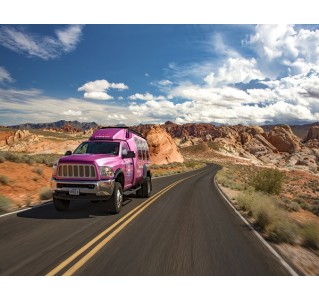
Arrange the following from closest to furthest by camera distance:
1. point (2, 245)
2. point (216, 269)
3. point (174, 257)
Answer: point (216, 269) < point (174, 257) < point (2, 245)

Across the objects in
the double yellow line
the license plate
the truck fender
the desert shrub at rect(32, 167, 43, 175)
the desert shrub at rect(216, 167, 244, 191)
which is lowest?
the desert shrub at rect(216, 167, 244, 191)

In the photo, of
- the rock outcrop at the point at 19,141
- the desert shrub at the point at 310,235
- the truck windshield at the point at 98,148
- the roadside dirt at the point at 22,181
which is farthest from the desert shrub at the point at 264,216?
the rock outcrop at the point at 19,141

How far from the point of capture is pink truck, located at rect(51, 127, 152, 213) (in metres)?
10.2

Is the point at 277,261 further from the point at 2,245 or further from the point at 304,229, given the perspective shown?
the point at 2,245

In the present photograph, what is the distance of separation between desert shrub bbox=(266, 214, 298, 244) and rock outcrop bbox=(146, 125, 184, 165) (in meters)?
63.8

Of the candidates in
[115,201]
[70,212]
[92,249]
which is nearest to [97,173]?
[115,201]

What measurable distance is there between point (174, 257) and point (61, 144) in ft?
373

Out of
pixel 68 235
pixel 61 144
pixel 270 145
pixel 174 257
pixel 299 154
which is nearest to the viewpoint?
pixel 174 257

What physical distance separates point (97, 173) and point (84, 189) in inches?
24.4

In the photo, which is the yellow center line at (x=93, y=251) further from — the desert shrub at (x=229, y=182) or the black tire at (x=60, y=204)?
the desert shrub at (x=229, y=182)

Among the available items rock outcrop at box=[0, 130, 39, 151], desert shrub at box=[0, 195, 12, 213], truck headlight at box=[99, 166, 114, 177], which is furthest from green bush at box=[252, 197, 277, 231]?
rock outcrop at box=[0, 130, 39, 151]

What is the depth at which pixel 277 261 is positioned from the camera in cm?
643

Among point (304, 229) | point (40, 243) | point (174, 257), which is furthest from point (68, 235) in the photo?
point (304, 229)

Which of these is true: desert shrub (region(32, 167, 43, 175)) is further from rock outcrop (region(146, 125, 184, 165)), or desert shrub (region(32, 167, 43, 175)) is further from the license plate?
rock outcrop (region(146, 125, 184, 165))
